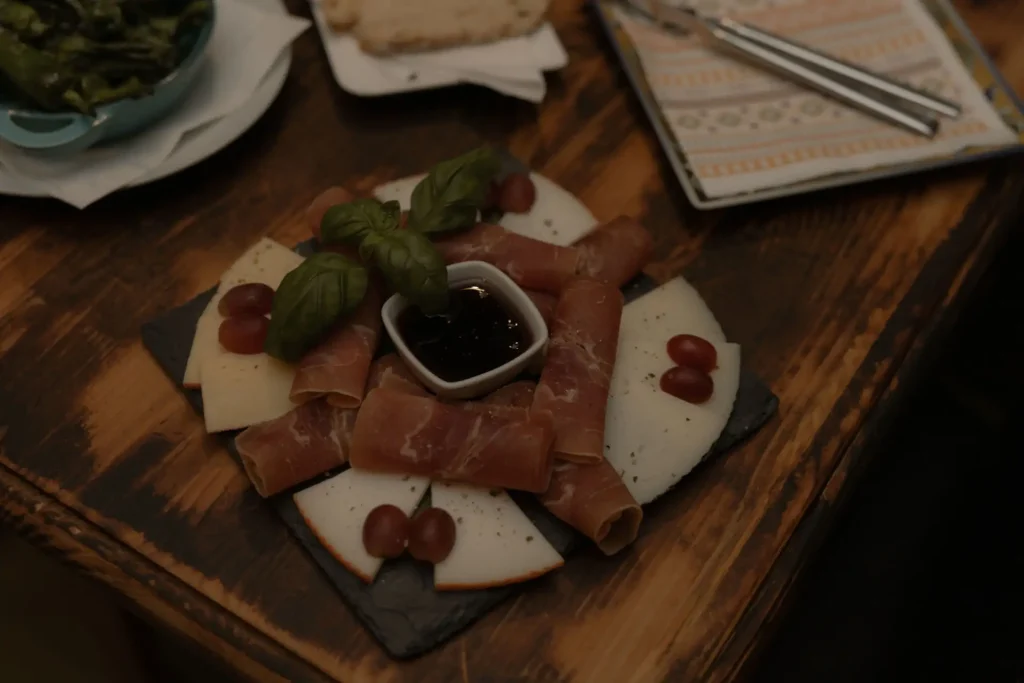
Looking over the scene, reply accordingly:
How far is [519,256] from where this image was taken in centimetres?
129

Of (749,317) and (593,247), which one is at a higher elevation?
(593,247)

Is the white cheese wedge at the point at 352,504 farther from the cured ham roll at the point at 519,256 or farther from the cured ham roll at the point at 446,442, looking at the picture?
the cured ham roll at the point at 519,256

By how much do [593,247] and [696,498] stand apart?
0.41 metres

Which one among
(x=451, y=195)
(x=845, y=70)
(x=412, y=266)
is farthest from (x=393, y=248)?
(x=845, y=70)

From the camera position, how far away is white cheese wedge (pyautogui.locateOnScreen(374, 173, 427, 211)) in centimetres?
Answer: 142

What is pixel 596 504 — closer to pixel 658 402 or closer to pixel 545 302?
pixel 658 402

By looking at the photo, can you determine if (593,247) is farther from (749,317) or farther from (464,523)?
(464,523)

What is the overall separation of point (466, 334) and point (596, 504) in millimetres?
301

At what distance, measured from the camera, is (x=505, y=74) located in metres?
1.59

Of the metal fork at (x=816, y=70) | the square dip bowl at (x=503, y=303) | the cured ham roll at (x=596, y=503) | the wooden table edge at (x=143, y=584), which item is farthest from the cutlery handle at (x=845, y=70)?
the wooden table edge at (x=143, y=584)

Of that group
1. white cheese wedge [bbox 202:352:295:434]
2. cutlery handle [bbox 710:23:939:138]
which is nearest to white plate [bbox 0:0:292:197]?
white cheese wedge [bbox 202:352:295:434]

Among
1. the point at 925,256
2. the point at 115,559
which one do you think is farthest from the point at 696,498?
the point at 115,559

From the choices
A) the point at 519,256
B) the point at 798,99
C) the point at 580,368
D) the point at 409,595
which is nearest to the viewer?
the point at 409,595

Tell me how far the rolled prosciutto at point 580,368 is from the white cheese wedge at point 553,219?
172mm
